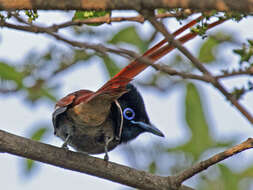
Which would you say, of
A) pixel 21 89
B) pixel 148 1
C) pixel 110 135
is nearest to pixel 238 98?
pixel 148 1

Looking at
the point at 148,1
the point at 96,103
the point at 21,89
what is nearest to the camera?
the point at 148,1

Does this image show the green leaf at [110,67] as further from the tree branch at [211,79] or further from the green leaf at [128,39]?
the tree branch at [211,79]

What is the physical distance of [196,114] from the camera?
3.63 m

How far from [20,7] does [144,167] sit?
2305mm

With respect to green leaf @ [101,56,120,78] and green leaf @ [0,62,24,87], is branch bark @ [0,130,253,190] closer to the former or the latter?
green leaf @ [101,56,120,78]

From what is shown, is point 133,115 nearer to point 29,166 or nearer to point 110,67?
point 110,67

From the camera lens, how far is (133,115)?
326cm

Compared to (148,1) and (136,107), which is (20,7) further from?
(136,107)

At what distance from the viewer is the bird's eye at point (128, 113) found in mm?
3215

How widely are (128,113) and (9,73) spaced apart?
1041 millimetres

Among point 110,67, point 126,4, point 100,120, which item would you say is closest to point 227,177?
point 100,120

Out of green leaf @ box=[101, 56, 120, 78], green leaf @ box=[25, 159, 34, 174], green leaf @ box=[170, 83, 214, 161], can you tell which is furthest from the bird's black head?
green leaf @ box=[25, 159, 34, 174]

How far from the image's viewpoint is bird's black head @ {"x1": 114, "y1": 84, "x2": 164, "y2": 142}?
3.20 metres

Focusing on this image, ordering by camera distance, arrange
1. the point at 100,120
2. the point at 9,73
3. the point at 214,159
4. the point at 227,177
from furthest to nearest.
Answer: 1. the point at 9,73
2. the point at 227,177
3. the point at 100,120
4. the point at 214,159
